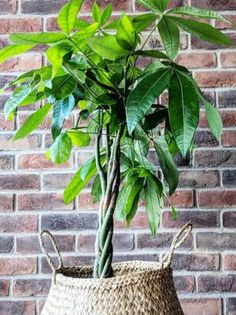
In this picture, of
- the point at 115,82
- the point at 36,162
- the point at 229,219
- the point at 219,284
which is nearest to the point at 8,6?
the point at 36,162

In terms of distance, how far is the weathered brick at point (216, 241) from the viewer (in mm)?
1599

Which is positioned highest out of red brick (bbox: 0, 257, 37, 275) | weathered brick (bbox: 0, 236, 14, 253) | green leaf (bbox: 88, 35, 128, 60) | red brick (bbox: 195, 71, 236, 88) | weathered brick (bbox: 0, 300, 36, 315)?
red brick (bbox: 195, 71, 236, 88)

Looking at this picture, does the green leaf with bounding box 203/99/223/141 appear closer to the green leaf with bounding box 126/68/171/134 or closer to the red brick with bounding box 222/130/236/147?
the green leaf with bounding box 126/68/171/134

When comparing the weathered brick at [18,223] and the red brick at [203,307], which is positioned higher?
the weathered brick at [18,223]

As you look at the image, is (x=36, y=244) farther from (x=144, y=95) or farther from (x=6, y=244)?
(x=144, y=95)

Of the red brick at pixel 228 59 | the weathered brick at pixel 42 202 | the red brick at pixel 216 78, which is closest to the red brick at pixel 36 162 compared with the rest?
the weathered brick at pixel 42 202

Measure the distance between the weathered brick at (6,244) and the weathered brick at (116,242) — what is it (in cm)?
27

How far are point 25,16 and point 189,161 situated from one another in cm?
89

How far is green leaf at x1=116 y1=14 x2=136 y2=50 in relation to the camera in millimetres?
953

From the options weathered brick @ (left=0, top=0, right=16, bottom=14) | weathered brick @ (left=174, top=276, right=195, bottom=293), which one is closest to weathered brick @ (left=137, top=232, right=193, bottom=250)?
weathered brick @ (left=174, top=276, right=195, bottom=293)

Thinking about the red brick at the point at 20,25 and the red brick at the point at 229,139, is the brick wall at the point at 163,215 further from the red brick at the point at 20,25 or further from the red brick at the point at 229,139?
the red brick at the point at 20,25

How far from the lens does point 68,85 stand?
39.7 inches

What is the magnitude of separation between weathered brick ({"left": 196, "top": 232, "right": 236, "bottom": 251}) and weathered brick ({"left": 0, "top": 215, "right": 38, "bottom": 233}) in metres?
0.65

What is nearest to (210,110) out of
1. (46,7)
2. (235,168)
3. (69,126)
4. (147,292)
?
(147,292)
